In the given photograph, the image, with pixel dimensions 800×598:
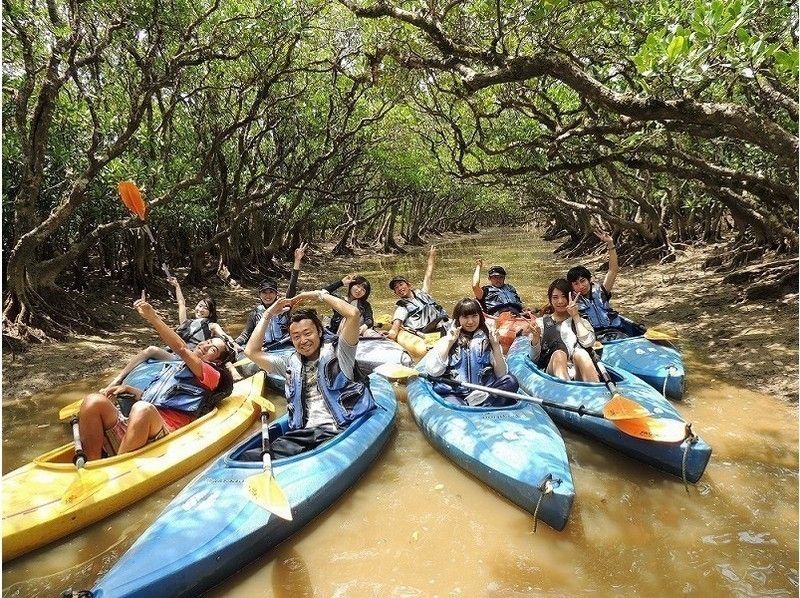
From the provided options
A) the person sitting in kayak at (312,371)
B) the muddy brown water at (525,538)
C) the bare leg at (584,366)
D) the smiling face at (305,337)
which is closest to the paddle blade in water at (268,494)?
the muddy brown water at (525,538)

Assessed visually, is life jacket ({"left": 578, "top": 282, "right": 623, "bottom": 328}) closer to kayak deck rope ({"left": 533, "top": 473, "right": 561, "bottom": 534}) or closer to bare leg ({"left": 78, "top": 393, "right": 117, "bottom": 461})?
kayak deck rope ({"left": 533, "top": 473, "right": 561, "bottom": 534})

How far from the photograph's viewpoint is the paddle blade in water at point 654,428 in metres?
3.86

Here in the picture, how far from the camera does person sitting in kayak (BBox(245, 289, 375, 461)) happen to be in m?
4.19

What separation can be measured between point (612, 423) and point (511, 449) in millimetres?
1059

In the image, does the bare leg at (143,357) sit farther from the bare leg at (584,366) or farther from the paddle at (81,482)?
the bare leg at (584,366)

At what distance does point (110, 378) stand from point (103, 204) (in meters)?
5.52

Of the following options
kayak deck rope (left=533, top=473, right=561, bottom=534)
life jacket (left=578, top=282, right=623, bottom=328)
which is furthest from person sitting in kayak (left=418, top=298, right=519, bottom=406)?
life jacket (left=578, top=282, right=623, bottom=328)

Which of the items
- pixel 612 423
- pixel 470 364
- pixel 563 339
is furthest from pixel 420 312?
pixel 612 423

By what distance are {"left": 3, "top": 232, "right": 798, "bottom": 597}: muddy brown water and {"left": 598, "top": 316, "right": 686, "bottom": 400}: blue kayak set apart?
0.81 m

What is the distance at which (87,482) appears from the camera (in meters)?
3.75

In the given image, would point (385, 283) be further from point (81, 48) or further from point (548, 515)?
point (548, 515)

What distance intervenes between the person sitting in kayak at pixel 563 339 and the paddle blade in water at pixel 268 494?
11.1 ft

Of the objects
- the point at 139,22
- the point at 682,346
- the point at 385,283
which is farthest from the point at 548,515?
the point at 385,283

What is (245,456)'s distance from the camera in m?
3.90
